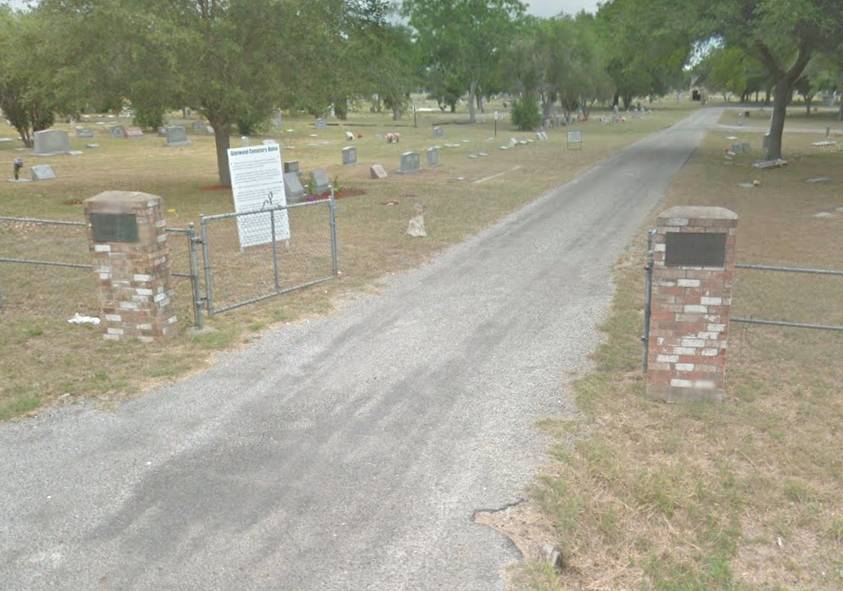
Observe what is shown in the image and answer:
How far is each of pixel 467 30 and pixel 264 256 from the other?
57.7m

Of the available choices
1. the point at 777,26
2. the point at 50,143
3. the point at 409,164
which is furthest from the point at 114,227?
the point at 50,143

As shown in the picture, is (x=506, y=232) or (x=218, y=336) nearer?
(x=218, y=336)

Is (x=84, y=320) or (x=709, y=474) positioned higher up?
(x=84, y=320)

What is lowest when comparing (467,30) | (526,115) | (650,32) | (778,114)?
(778,114)

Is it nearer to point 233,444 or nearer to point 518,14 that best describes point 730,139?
point 518,14

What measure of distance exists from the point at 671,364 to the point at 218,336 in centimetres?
522

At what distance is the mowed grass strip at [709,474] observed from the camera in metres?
4.50

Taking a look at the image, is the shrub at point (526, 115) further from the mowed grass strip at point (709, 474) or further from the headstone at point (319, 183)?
the mowed grass strip at point (709, 474)

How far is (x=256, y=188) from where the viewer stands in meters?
13.4

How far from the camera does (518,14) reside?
2660 inches

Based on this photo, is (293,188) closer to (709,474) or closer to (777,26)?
(777,26)

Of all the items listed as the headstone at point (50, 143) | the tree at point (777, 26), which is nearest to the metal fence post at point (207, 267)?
the tree at point (777, 26)

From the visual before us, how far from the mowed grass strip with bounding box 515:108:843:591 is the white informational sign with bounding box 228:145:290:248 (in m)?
7.05

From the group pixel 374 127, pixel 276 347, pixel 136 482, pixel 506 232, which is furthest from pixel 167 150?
pixel 136 482
